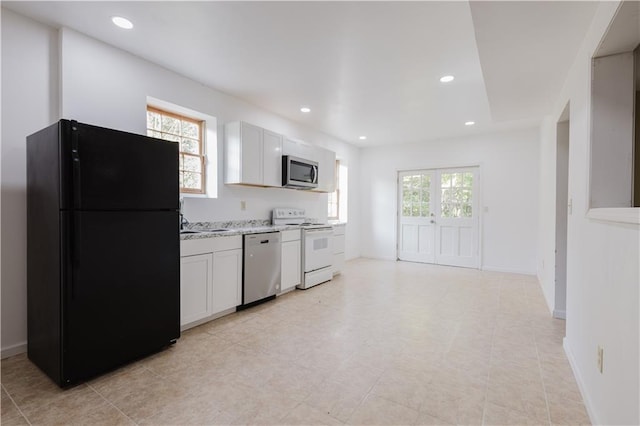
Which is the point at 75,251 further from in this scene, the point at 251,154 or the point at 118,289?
the point at 251,154

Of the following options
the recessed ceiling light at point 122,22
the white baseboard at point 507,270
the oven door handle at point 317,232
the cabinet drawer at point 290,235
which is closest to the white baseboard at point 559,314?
the white baseboard at point 507,270

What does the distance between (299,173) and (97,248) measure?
2.84 metres

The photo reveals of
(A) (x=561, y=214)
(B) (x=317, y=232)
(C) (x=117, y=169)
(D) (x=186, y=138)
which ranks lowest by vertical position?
(B) (x=317, y=232)

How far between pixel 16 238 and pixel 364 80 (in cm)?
341

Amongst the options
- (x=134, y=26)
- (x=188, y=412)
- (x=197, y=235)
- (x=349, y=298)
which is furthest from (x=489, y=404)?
(x=134, y=26)

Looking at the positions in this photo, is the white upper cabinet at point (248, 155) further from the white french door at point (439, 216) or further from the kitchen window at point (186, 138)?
the white french door at point (439, 216)

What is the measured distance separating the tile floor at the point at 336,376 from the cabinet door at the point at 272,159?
1668mm

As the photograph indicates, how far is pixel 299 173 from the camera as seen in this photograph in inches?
175

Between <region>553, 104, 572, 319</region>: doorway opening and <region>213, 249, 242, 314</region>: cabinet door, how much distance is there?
3390mm

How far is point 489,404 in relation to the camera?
70.2 inches

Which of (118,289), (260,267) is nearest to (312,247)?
(260,267)

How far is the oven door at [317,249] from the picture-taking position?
4248mm

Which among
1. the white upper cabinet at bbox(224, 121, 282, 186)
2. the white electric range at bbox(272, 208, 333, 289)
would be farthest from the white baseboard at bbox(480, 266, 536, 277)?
the white upper cabinet at bbox(224, 121, 282, 186)

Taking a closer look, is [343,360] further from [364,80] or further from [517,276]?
[517,276]
